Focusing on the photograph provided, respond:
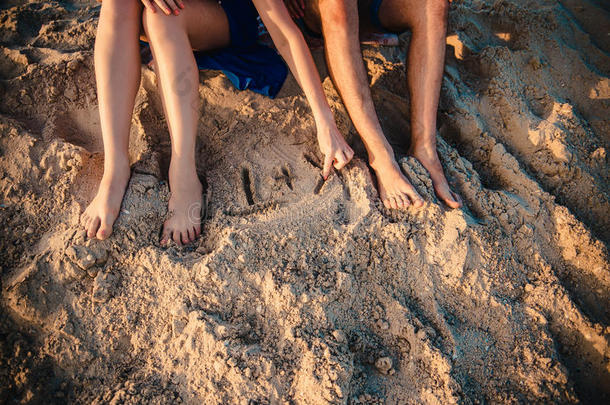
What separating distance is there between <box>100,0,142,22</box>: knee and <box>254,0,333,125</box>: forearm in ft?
1.74

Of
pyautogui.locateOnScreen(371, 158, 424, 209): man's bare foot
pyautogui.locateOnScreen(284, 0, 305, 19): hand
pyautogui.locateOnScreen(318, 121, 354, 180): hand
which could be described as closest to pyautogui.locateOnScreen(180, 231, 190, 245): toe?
pyautogui.locateOnScreen(318, 121, 354, 180): hand

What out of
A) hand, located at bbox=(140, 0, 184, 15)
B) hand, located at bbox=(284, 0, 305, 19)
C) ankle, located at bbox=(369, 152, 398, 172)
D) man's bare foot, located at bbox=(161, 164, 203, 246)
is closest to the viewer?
hand, located at bbox=(140, 0, 184, 15)

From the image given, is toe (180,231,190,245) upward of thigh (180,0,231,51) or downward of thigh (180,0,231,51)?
downward

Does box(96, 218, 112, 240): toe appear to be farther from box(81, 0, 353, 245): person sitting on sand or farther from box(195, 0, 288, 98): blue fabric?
box(195, 0, 288, 98): blue fabric

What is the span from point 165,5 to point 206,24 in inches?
9.0

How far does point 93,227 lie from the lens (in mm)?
1455

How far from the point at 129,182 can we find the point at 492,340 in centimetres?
171

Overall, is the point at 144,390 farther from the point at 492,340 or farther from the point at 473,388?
the point at 492,340

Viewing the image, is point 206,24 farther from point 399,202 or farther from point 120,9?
point 399,202

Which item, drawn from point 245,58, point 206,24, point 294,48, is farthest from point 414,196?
point 206,24

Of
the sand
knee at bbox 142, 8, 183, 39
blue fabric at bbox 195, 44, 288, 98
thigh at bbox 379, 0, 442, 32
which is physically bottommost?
the sand

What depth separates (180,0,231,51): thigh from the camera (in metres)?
1.56

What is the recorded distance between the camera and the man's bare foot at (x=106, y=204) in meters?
1.46

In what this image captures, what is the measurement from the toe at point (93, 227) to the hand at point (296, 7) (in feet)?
4.62
